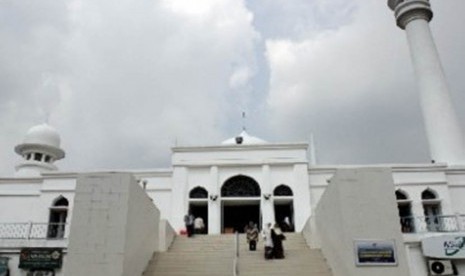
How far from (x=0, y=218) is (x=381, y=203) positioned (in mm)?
17815

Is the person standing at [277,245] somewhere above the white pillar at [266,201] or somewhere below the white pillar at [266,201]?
below

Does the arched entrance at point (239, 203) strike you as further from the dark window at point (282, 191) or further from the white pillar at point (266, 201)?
the dark window at point (282, 191)

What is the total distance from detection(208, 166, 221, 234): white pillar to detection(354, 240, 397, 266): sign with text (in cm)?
999

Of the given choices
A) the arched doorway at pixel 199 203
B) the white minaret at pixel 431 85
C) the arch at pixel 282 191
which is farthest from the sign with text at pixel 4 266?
the white minaret at pixel 431 85

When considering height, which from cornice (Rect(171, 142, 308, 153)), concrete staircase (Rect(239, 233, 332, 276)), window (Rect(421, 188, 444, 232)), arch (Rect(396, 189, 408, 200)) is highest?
cornice (Rect(171, 142, 308, 153))

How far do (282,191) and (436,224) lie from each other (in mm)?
6807

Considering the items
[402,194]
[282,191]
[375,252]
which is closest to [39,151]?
[282,191]

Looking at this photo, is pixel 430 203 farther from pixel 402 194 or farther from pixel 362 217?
pixel 362 217

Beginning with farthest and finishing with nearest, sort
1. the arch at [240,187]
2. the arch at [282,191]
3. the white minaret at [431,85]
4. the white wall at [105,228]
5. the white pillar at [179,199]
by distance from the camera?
1. the white minaret at [431,85]
2. the arch at [240,187]
3. the arch at [282,191]
4. the white pillar at [179,199]
5. the white wall at [105,228]

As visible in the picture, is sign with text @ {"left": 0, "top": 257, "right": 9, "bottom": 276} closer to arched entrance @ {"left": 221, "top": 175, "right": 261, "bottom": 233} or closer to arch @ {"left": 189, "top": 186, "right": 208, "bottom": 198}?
arch @ {"left": 189, "top": 186, "right": 208, "bottom": 198}

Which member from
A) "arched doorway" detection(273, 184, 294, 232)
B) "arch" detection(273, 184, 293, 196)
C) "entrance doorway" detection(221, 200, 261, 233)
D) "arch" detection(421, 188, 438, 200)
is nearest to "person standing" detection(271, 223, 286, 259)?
"arched doorway" detection(273, 184, 294, 232)

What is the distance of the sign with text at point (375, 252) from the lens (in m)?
10.2

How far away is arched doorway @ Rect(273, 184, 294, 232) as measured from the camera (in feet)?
65.4

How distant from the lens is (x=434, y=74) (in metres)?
23.0
